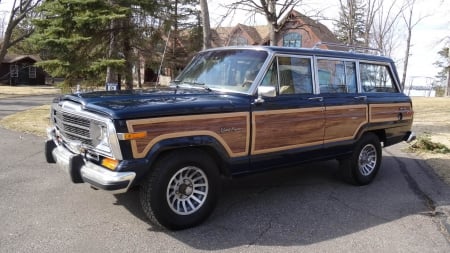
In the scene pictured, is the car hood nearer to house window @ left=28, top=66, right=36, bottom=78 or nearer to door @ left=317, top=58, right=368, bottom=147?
door @ left=317, top=58, right=368, bottom=147

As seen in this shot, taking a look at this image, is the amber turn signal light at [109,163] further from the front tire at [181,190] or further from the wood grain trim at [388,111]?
the wood grain trim at [388,111]

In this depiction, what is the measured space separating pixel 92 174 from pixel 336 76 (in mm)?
3748

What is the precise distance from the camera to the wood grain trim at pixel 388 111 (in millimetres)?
6559

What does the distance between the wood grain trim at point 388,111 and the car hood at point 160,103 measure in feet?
8.47

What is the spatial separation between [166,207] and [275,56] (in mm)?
2330

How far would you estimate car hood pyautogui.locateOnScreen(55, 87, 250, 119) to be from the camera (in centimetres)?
405

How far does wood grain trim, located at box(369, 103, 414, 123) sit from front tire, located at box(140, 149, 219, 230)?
10.1 feet

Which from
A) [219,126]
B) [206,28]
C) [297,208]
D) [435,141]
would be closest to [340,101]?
[297,208]

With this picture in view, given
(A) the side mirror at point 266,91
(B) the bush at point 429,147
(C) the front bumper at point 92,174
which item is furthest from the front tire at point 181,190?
(B) the bush at point 429,147

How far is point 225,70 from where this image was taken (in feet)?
18.3

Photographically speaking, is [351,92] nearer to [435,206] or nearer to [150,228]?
[435,206]

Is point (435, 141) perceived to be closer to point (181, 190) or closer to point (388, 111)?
point (388, 111)

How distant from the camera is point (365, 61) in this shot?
6699 millimetres

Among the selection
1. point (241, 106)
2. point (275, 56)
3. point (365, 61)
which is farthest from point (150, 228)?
point (365, 61)
